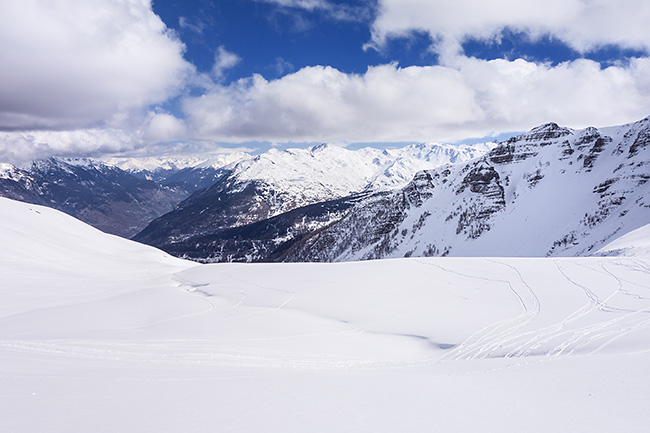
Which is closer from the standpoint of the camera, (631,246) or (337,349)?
(337,349)

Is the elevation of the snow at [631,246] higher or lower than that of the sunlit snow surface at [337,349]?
higher

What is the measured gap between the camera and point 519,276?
1733cm

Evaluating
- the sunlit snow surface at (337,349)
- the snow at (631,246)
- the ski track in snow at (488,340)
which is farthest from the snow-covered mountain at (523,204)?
the sunlit snow surface at (337,349)

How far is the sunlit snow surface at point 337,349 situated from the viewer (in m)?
5.05

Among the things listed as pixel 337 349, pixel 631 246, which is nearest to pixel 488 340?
pixel 337 349

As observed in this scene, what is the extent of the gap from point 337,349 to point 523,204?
12049cm

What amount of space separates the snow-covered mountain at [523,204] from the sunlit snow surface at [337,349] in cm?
5778

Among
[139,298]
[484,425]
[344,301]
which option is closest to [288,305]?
[344,301]

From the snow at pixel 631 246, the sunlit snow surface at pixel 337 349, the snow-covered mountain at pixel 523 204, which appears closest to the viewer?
the sunlit snow surface at pixel 337 349

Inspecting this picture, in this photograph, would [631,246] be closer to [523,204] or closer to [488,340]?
[488,340]

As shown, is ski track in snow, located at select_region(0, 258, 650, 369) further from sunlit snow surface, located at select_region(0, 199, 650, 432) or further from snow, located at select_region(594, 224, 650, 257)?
snow, located at select_region(594, 224, 650, 257)

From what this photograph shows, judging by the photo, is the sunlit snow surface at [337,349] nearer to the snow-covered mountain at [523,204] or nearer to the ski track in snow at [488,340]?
the ski track in snow at [488,340]

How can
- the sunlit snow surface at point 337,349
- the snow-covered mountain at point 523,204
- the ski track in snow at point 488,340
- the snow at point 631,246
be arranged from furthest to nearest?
1. the snow-covered mountain at point 523,204
2. the snow at point 631,246
3. the ski track in snow at point 488,340
4. the sunlit snow surface at point 337,349

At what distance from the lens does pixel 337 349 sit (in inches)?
414
